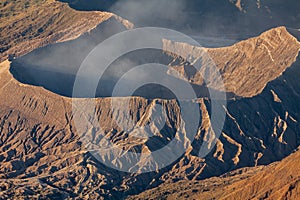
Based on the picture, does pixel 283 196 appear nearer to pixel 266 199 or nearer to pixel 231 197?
pixel 266 199

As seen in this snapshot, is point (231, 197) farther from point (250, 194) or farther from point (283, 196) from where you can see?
point (283, 196)

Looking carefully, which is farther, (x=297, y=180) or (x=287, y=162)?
(x=287, y=162)

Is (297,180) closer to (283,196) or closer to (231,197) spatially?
(283,196)

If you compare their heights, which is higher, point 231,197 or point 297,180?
point 297,180

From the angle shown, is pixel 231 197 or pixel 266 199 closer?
pixel 266 199

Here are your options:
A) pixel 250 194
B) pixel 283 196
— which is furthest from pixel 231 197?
pixel 283 196

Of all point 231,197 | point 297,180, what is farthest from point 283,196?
point 231,197

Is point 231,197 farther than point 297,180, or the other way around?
point 231,197
